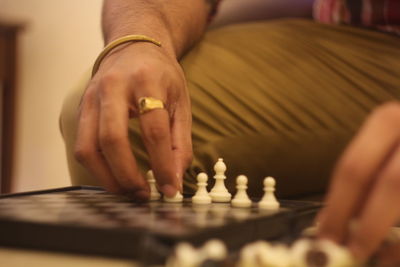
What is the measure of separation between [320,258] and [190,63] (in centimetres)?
84

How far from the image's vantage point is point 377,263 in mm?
514

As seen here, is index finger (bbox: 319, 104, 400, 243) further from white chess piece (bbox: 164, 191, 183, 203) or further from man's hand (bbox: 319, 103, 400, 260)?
white chess piece (bbox: 164, 191, 183, 203)

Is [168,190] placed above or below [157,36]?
below

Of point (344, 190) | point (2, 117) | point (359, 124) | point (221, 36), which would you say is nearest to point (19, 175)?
point (2, 117)

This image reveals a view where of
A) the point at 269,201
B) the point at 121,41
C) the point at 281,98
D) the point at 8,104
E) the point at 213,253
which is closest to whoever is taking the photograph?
the point at 213,253

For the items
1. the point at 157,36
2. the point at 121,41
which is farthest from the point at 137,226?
the point at 157,36

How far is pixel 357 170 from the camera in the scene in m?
0.51

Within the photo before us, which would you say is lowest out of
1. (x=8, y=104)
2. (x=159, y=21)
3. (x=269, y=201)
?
(x=8, y=104)

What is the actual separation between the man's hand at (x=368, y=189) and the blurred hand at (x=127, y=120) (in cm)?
33

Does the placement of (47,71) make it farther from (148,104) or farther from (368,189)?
(368,189)

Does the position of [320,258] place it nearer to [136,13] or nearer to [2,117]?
[136,13]

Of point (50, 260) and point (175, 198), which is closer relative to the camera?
point (50, 260)

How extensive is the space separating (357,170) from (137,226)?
21 cm

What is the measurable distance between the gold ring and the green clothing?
0.82 feet
